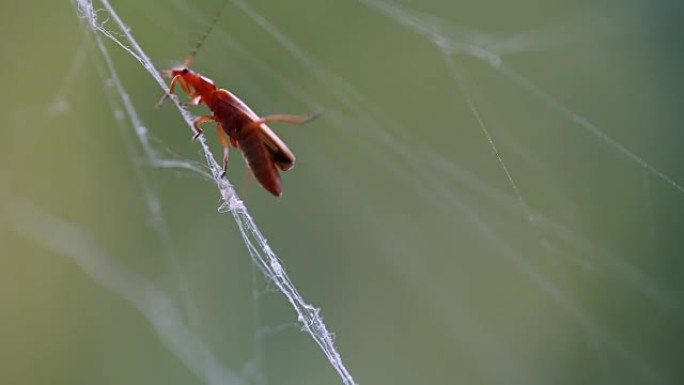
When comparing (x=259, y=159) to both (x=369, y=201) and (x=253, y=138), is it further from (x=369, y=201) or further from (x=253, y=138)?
(x=369, y=201)

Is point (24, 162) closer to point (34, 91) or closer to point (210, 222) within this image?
point (34, 91)

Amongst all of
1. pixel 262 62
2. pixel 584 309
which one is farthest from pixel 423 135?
pixel 584 309

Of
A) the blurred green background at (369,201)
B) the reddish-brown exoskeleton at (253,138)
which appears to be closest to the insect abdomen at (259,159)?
the reddish-brown exoskeleton at (253,138)

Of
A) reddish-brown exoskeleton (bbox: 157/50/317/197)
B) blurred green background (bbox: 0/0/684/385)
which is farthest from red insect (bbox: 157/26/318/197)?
blurred green background (bbox: 0/0/684/385)

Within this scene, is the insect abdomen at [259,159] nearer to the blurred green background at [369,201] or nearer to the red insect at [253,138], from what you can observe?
the red insect at [253,138]

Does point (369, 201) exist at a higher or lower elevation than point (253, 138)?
lower

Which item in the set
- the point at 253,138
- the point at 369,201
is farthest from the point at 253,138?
the point at 369,201
